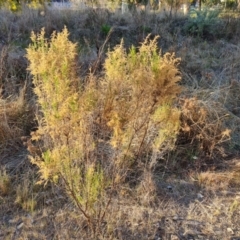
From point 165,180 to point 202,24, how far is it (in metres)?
4.44

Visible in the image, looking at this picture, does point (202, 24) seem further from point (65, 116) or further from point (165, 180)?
point (65, 116)

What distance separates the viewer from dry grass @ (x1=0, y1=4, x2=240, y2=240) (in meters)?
2.60

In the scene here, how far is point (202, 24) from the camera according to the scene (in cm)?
677

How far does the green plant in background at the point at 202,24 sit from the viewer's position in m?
6.82

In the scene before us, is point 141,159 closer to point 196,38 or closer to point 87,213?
point 87,213

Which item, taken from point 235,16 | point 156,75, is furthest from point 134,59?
point 235,16

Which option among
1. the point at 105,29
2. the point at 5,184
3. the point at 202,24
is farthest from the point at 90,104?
the point at 202,24

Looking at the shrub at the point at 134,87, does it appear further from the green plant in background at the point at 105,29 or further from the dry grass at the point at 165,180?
the green plant in background at the point at 105,29

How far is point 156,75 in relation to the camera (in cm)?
213

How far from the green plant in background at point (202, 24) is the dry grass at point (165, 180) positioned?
4.34 ft

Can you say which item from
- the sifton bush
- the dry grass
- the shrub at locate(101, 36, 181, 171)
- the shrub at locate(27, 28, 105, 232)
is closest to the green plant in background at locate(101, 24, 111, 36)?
the dry grass

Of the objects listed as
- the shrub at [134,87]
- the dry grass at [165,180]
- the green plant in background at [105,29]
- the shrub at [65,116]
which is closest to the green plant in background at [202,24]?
the dry grass at [165,180]

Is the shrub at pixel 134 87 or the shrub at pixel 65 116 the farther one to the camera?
the shrub at pixel 134 87

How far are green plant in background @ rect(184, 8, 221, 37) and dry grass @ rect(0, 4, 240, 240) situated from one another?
4.34 feet
